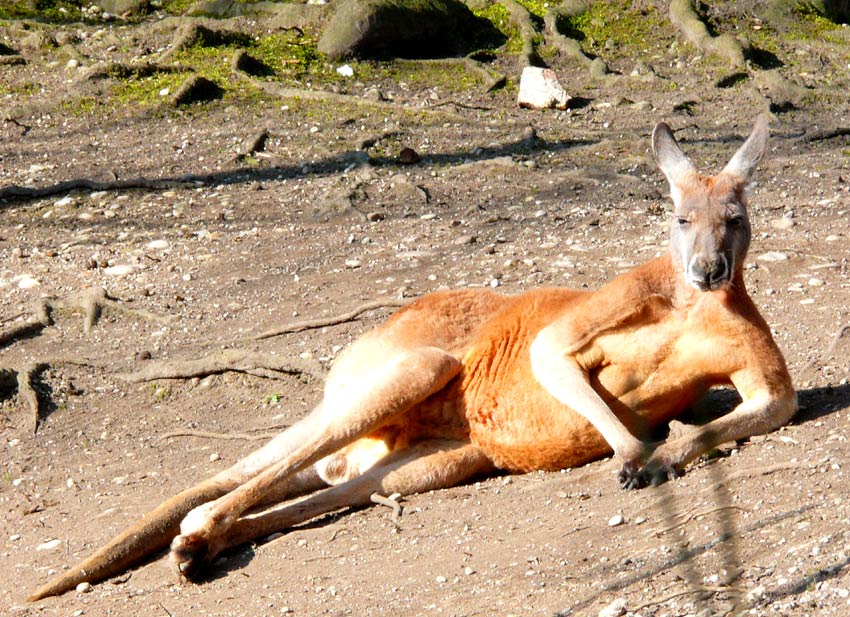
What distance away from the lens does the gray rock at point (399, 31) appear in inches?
484

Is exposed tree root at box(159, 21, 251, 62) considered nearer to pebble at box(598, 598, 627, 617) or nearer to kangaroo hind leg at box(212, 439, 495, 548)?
kangaroo hind leg at box(212, 439, 495, 548)

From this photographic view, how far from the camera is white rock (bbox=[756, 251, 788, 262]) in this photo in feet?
23.4

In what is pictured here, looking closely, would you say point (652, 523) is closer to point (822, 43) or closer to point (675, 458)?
point (675, 458)

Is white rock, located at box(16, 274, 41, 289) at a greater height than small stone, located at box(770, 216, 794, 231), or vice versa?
small stone, located at box(770, 216, 794, 231)

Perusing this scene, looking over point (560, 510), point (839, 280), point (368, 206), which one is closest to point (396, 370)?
point (560, 510)

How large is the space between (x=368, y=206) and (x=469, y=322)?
148 inches

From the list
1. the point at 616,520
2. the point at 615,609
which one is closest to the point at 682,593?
the point at 615,609

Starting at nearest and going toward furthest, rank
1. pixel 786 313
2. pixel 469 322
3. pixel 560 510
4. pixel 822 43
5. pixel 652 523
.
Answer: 1. pixel 652 523
2. pixel 560 510
3. pixel 469 322
4. pixel 786 313
5. pixel 822 43

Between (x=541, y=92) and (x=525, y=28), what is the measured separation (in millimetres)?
1913

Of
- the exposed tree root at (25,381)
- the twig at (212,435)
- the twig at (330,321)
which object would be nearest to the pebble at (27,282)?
the exposed tree root at (25,381)

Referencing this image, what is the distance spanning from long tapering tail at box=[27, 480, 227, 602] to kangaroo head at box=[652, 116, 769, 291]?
219cm

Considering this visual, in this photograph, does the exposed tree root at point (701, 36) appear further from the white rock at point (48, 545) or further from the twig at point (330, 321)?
the white rock at point (48, 545)

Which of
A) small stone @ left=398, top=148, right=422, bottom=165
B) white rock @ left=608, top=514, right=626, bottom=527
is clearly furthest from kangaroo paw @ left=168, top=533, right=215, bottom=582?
small stone @ left=398, top=148, right=422, bottom=165

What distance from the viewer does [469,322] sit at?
545 cm
